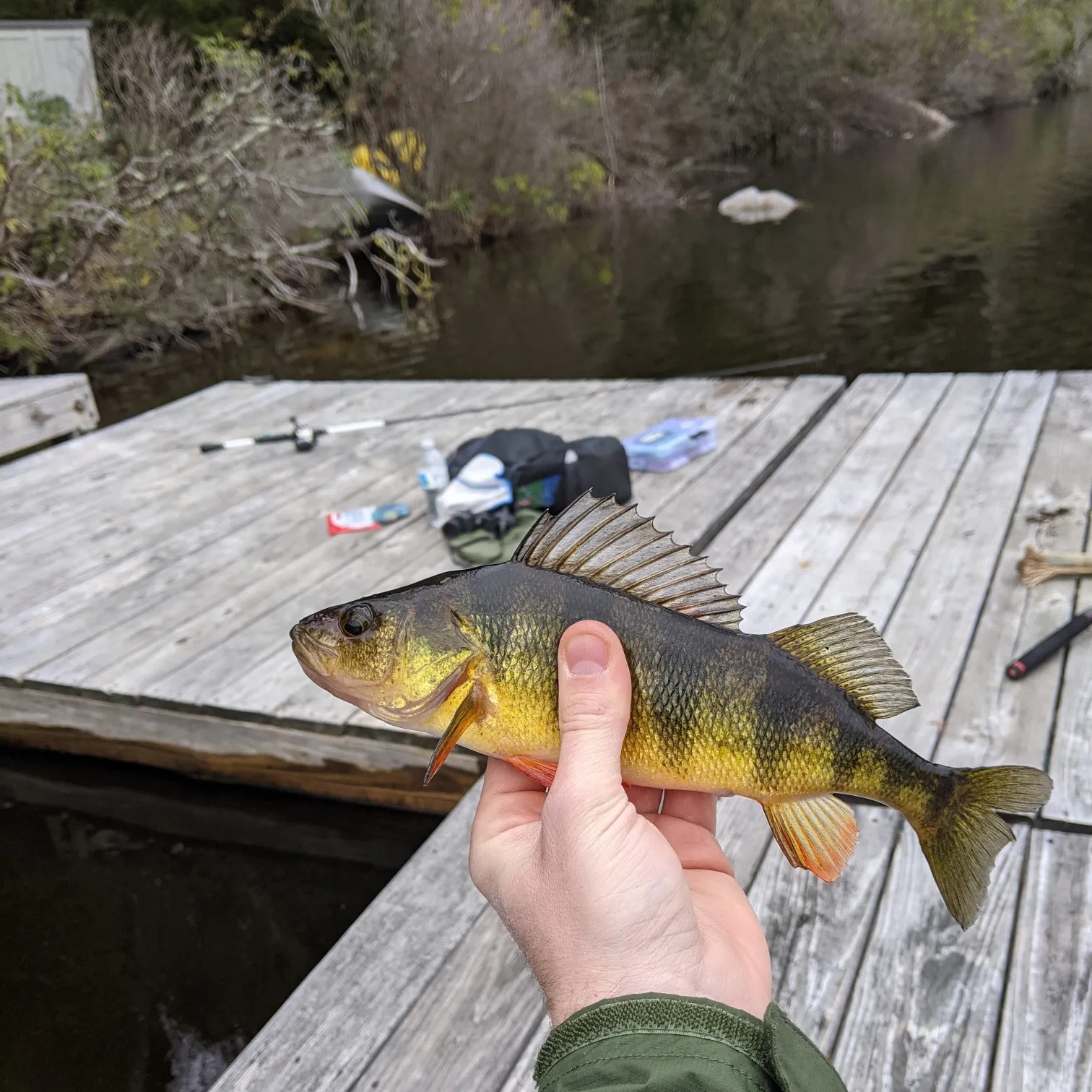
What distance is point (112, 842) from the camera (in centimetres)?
430

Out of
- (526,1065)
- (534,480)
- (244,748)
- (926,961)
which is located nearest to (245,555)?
(244,748)

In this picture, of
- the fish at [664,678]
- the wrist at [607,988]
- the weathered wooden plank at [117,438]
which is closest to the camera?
the wrist at [607,988]

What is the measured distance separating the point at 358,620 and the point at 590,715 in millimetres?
425

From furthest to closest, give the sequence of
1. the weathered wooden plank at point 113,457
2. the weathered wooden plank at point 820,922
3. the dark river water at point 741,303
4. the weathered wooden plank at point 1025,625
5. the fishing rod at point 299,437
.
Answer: the dark river water at point 741,303, the fishing rod at point 299,437, the weathered wooden plank at point 113,457, the weathered wooden plank at point 1025,625, the weathered wooden plank at point 820,922

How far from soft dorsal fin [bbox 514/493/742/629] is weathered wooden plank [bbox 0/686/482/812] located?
201 centimetres

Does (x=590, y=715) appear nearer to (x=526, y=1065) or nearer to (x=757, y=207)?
(x=526, y=1065)

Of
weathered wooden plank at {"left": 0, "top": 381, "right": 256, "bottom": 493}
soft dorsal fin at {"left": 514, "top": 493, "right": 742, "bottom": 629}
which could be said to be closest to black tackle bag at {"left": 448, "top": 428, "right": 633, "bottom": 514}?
soft dorsal fin at {"left": 514, "top": 493, "right": 742, "bottom": 629}

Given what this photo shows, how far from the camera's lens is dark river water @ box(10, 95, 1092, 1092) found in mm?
3627

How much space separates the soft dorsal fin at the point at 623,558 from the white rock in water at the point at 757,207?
21.0 meters

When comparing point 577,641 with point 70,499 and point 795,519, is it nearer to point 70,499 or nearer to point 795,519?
point 795,519

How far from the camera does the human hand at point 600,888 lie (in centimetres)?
145

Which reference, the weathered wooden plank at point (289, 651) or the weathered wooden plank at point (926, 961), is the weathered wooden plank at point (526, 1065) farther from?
the weathered wooden plank at point (289, 651)

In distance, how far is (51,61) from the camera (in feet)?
52.1

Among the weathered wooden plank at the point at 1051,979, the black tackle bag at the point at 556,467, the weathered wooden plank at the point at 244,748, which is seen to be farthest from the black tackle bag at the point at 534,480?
the weathered wooden plank at the point at 1051,979
